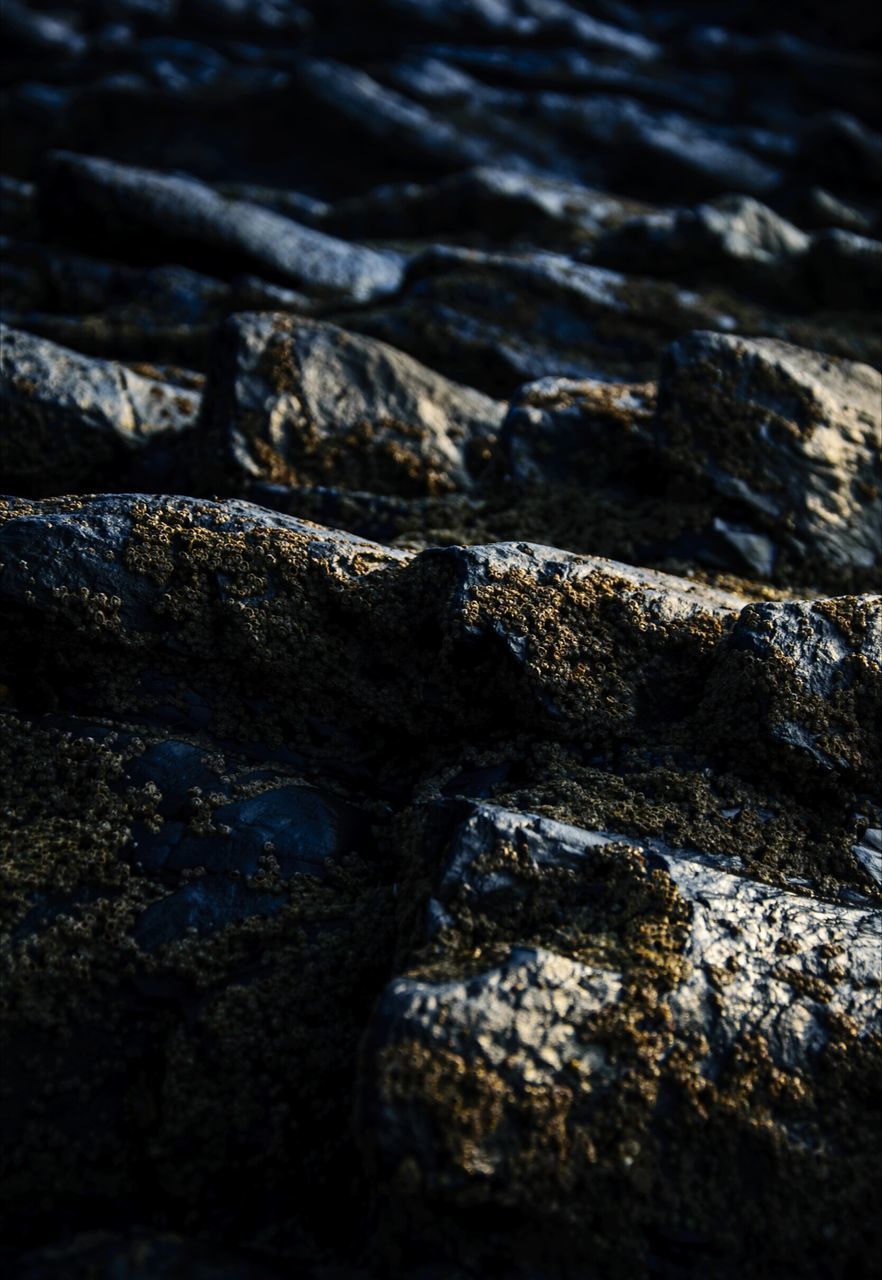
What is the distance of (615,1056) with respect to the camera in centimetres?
588

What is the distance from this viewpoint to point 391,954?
6.99 metres

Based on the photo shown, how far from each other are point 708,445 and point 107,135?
28.8m

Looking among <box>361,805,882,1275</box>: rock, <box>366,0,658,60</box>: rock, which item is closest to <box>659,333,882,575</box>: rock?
<box>361,805,882,1275</box>: rock

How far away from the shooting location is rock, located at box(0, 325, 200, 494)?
1248 centimetres

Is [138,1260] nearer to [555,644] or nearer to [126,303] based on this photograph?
[555,644]

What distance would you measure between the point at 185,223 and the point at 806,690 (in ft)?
52.8

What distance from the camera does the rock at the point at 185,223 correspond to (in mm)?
19344

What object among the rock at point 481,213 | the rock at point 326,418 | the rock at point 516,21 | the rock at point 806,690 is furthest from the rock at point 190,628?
the rock at point 516,21

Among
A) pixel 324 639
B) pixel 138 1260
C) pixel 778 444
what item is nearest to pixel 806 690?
pixel 324 639

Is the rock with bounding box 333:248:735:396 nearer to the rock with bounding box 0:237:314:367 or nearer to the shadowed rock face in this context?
the shadowed rock face

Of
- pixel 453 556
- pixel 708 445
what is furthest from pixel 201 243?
pixel 453 556

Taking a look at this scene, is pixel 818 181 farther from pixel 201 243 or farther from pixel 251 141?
pixel 201 243

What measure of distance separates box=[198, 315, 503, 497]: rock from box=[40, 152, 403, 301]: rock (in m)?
6.99

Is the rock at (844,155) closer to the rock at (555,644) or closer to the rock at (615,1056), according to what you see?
the rock at (555,644)
